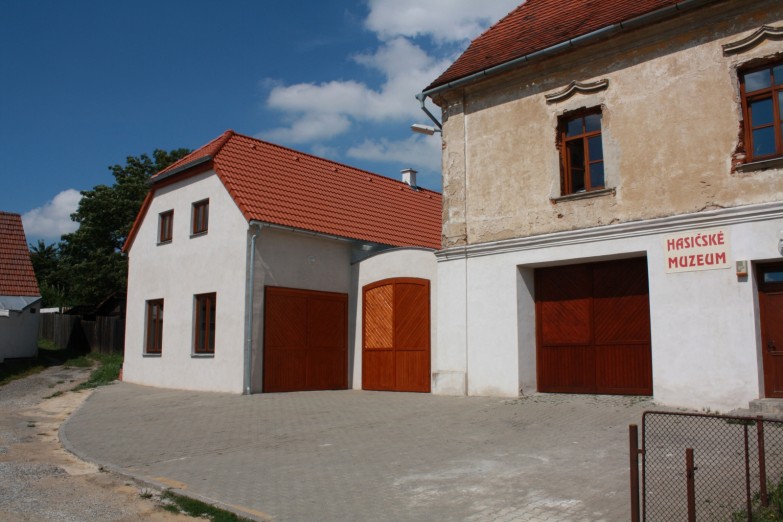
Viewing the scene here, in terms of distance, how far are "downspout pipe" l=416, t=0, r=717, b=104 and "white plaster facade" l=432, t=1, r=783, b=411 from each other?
7.8 inches

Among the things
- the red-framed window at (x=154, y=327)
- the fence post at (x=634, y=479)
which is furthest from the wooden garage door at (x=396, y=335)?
the fence post at (x=634, y=479)

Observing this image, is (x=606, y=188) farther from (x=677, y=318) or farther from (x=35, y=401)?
(x=35, y=401)

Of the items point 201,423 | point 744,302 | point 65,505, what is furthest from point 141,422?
point 744,302

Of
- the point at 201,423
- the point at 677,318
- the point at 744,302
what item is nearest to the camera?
the point at 744,302

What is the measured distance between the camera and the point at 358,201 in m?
21.4

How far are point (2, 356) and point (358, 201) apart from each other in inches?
566

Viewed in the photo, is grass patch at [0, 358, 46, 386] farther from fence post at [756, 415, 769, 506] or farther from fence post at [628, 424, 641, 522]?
fence post at [756, 415, 769, 506]

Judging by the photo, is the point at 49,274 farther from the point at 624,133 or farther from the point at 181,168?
the point at 624,133

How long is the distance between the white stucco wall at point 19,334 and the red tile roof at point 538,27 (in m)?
18.6

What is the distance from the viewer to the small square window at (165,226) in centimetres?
2052

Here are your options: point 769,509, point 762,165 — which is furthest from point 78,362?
point 769,509

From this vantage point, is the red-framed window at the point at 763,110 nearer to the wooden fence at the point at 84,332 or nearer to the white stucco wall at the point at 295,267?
the white stucco wall at the point at 295,267

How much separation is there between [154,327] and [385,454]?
13733 mm

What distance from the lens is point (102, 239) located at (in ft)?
131
